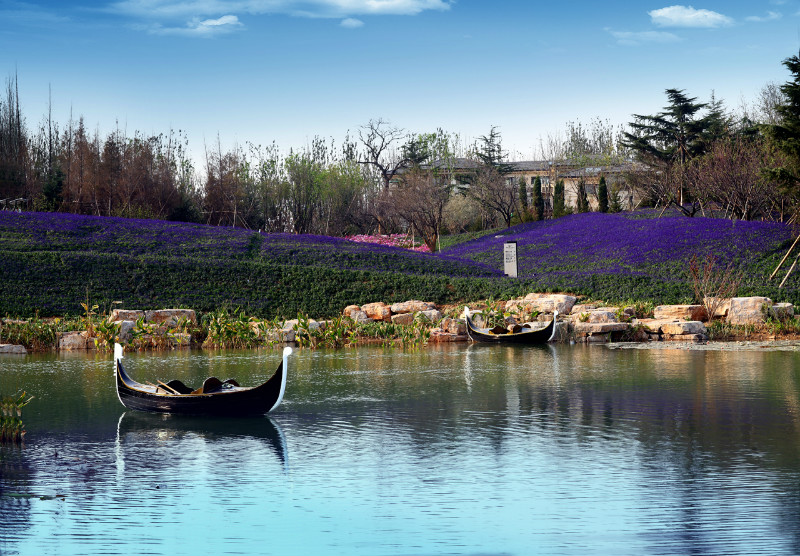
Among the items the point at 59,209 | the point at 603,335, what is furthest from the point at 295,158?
the point at 603,335

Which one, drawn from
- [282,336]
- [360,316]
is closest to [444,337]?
[360,316]

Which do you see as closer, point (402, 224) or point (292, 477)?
point (292, 477)

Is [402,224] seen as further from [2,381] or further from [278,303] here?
[2,381]

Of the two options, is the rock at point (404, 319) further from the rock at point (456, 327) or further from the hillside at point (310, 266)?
the hillside at point (310, 266)

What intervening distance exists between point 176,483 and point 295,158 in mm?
50216

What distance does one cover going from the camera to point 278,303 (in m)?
30.0

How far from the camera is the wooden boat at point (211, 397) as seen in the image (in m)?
12.2

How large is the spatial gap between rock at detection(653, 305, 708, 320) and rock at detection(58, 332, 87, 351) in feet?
54.8

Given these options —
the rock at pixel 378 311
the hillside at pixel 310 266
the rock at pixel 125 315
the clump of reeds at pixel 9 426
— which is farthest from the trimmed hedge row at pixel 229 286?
the clump of reeds at pixel 9 426

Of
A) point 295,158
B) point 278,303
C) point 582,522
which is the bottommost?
point 582,522

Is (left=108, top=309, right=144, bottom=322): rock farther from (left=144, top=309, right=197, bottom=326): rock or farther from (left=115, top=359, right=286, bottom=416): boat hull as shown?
(left=115, top=359, right=286, bottom=416): boat hull

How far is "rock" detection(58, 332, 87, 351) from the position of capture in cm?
2467

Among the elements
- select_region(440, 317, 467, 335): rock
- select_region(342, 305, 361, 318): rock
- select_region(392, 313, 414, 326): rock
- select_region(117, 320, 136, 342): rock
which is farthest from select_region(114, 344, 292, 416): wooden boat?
select_region(342, 305, 361, 318): rock

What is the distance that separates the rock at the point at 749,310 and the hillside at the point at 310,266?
217 cm
